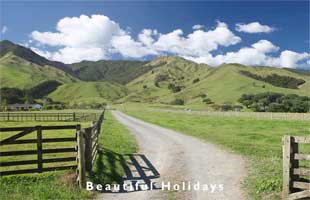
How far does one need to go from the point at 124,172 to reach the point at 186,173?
9.03ft

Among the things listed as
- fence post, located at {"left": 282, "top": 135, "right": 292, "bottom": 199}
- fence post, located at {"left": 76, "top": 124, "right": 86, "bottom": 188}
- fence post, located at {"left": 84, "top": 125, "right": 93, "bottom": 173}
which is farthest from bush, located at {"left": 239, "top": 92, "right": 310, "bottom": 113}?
fence post, located at {"left": 76, "top": 124, "right": 86, "bottom": 188}

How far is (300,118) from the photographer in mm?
57438

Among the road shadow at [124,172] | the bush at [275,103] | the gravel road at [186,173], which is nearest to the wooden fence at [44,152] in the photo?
the road shadow at [124,172]

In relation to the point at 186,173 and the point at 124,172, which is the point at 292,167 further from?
the point at 124,172

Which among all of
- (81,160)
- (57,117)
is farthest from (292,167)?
(57,117)

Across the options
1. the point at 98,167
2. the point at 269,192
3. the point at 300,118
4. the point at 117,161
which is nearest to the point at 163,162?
the point at 117,161

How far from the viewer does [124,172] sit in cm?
1376

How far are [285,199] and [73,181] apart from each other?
748 centimetres

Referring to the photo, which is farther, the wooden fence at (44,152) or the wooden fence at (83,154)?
the wooden fence at (44,152)

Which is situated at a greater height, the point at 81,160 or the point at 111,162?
the point at 81,160

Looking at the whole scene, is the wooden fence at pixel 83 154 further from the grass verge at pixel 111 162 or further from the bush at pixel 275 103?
the bush at pixel 275 103

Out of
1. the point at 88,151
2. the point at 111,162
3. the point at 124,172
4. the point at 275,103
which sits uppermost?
the point at 275,103

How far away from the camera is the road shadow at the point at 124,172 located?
457 inches

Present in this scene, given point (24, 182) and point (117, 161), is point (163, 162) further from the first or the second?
point (24, 182)
